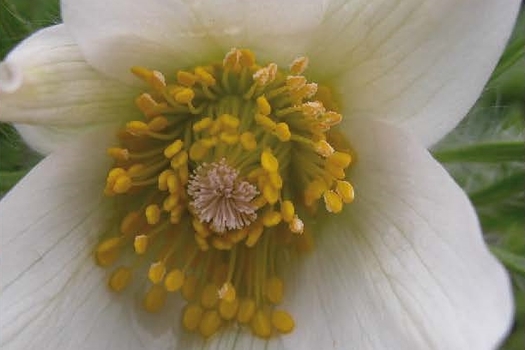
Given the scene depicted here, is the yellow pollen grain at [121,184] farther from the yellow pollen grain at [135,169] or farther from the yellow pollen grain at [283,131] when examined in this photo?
the yellow pollen grain at [283,131]

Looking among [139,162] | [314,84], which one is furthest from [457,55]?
[139,162]

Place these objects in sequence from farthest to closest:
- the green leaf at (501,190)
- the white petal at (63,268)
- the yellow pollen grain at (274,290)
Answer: the green leaf at (501,190), the yellow pollen grain at (274,290), the white petal at (63,268)

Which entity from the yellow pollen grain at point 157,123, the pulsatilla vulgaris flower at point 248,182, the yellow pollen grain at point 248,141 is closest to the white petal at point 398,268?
the pulsatilla vulgaris flower at point 248,182

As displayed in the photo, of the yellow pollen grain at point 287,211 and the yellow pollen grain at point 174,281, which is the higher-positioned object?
the yellow pollen grain at point 287,211

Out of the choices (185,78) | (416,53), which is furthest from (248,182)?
(416,53)

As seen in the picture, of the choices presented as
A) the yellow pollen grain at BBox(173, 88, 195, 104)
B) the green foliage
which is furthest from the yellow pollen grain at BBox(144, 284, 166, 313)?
the green foliage

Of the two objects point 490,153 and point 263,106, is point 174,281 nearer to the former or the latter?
point 263,106

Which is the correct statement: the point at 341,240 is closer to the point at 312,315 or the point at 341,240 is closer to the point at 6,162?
the point at 312,315

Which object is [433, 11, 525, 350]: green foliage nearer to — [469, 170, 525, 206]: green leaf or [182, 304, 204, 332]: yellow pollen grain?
[469, 170, 525, 206]: green leaf
